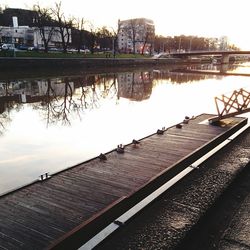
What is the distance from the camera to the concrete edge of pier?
4.81 metres

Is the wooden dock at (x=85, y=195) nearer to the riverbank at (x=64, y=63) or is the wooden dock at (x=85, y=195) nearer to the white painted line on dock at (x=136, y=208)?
the white painted line on dock at (x=136, y=208)

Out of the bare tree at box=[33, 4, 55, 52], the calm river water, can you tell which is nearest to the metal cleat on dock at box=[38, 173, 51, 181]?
the calm river water

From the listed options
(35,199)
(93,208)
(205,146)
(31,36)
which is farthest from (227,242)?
(31,36)

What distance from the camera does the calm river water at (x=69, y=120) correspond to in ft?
34.2

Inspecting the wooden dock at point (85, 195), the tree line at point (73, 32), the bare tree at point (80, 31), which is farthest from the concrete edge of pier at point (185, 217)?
the bare tree at point (80, 31)

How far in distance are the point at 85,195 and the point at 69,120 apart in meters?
→ 11.0

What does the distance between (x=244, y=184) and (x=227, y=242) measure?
2.64 metres

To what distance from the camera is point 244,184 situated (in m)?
7.43

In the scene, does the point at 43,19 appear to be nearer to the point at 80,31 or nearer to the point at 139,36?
the point at 80,31

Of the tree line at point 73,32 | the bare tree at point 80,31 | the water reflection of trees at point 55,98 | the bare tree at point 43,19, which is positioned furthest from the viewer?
the bare tree at point 80,31

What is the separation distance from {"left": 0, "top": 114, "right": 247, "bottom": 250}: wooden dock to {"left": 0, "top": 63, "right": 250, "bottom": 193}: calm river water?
82.9 inches

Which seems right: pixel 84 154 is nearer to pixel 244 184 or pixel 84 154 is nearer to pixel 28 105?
pixel 244 184

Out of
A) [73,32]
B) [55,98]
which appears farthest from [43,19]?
[55,98]

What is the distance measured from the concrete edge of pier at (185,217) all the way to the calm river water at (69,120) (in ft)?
13.3
